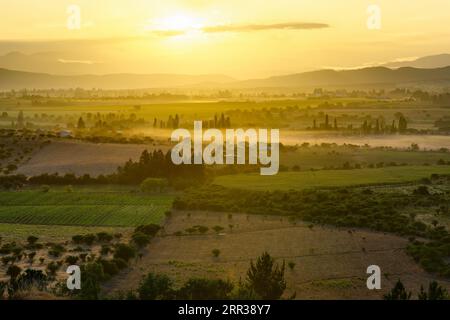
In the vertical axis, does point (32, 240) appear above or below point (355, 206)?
below

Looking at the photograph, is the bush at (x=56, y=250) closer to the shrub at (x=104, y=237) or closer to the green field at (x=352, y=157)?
the shrub at (x=104, y=237)

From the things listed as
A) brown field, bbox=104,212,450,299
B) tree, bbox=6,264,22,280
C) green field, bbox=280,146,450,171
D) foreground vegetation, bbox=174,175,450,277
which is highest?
green field, bbox=280,146,450,171

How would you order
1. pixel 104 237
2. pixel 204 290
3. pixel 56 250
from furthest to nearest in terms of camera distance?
1. pixel 104 237
2. pixel 56 250
3. pixel 204 290

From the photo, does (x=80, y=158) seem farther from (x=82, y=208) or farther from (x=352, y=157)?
(x=352, y=157)

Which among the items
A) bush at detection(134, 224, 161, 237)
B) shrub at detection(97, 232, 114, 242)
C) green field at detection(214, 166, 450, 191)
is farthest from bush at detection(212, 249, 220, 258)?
green field at detection(214, 166, 450, 191)

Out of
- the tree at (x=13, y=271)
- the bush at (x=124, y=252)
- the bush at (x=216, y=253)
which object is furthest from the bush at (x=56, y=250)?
the bush at (x=216, y=253)

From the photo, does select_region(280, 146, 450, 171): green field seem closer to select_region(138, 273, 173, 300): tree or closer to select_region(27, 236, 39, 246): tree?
select_region(27, 236, 39, 246): tree

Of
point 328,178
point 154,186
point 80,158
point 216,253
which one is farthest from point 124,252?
point 80,158
